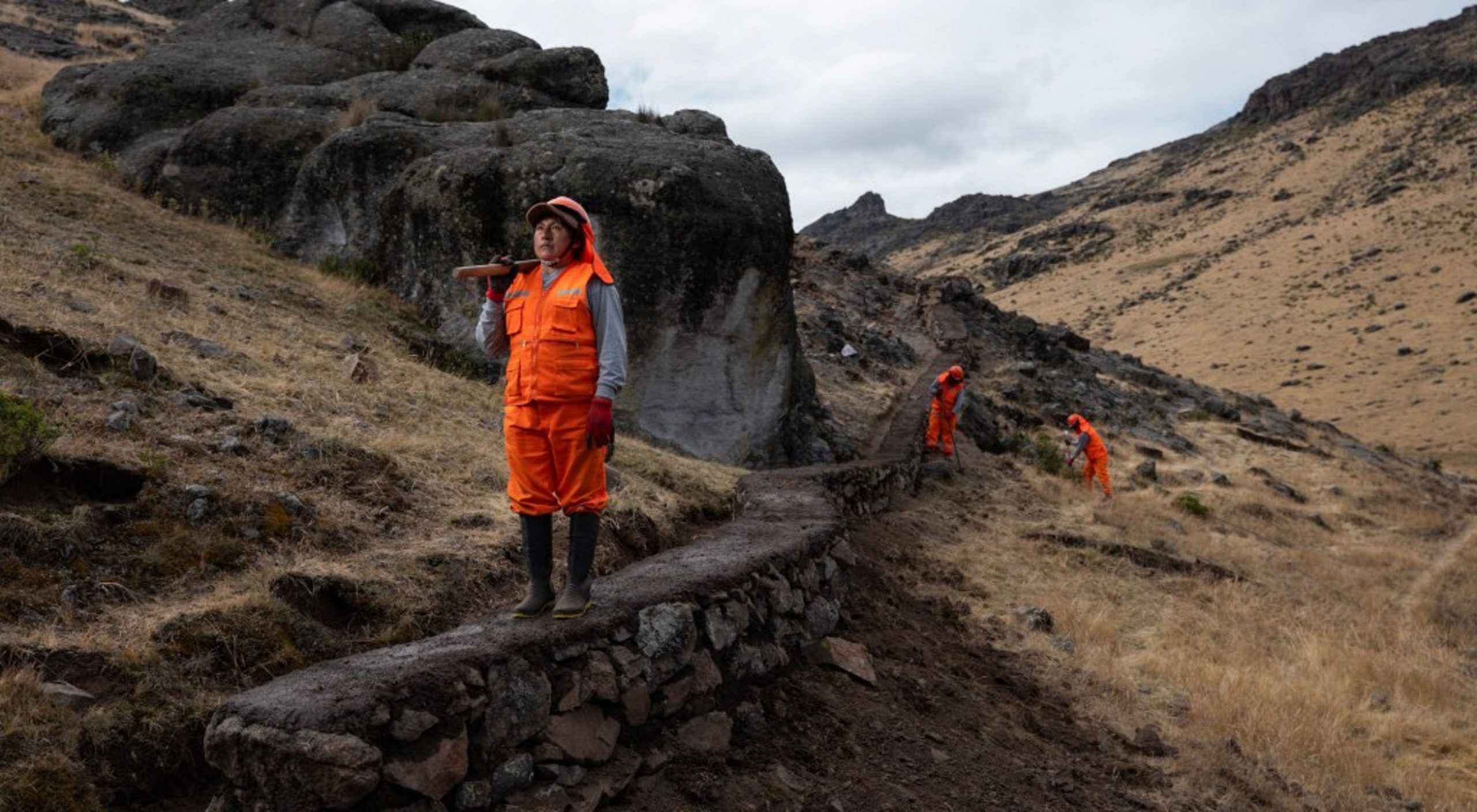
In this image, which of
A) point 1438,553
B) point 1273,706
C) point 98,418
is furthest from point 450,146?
point 1438,553

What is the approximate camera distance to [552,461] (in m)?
4.44

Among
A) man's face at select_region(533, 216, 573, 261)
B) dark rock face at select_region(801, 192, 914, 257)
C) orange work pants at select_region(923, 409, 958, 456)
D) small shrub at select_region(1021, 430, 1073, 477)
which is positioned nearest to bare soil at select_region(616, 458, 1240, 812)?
man's face at select_region(533, 216, 573, 261)

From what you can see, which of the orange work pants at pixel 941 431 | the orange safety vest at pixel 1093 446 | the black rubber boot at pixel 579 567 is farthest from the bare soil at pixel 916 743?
the orange safety vest at pixel 1093 446

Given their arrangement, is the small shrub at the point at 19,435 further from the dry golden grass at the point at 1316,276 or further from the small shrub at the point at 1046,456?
the dry golden grass at the point at 1316,276

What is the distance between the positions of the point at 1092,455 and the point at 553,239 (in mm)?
13920

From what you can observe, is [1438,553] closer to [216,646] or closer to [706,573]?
[706,573]

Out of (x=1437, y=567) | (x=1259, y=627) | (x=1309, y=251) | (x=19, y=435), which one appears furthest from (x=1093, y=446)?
(x=1309, y=251)

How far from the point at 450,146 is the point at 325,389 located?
6.17m

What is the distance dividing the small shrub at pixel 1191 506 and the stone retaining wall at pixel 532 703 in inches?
488

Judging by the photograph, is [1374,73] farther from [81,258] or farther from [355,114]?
[81,258]

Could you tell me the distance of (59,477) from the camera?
17.2 ft

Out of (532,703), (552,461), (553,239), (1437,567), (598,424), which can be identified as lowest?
(1437,567)

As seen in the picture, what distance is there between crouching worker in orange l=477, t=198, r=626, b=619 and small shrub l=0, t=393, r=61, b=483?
8.42 feet

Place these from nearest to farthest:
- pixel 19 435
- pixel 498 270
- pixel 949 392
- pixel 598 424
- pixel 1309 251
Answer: pixel 598 424, pixel 498 270, pixel 19 435, pixel 949 392, pixel 1309 251
